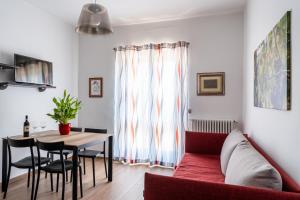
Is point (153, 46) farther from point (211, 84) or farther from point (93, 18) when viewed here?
point (93, 18)

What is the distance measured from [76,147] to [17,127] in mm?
1484

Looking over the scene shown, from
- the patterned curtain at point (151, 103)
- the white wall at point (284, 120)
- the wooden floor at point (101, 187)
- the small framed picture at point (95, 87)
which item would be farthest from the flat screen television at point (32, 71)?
the white wall at point (284, 120)

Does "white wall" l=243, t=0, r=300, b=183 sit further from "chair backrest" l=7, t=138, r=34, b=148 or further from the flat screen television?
the flat screen television

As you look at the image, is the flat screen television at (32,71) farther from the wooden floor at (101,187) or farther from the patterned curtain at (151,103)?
the wooden floor at (101,187)

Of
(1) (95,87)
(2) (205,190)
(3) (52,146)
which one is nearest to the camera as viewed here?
(2) (205,190)

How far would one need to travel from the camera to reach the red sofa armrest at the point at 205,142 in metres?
3.04

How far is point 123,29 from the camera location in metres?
4.41

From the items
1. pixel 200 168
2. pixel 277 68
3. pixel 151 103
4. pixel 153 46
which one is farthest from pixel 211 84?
pixel 277 68

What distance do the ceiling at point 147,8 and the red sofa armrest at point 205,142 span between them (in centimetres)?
209

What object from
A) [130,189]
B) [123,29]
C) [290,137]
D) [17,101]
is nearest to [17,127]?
[17,101]

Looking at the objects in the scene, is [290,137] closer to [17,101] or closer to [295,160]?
[295,160]

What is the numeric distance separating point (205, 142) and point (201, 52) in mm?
1722

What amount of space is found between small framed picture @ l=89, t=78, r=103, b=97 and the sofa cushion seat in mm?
2391

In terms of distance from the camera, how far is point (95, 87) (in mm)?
4574
